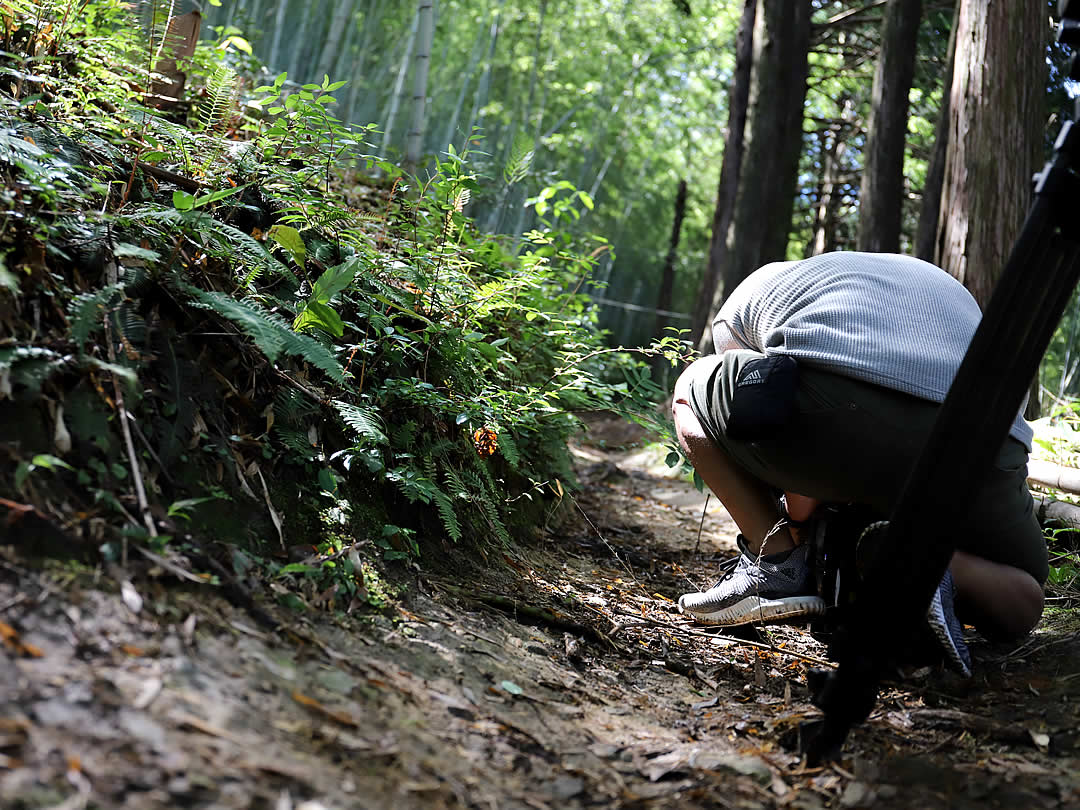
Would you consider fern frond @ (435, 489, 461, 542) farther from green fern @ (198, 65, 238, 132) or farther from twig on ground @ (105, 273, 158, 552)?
green fern @ (198, 65, 238, 132)

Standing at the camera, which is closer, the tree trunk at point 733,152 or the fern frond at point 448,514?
the fern frond at point 448,514

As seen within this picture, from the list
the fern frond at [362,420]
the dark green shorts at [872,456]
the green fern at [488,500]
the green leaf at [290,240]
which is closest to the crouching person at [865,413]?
the dark green shorts at [872,456]

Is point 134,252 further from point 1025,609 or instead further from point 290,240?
point 1025,609

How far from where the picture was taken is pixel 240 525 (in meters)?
1.91

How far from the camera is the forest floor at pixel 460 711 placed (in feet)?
3.92

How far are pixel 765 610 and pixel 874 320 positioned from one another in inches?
33.5

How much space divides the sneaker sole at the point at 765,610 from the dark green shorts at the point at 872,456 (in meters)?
0.30

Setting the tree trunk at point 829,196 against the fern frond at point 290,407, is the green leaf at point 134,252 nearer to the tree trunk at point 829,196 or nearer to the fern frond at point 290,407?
the fern frond at point 290,407

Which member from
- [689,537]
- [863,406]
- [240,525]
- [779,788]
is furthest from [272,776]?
[689,537]

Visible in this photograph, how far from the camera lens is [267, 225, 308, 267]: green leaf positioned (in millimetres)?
2422

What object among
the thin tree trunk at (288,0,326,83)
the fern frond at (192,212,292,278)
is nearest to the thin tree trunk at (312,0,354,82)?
the thin tree trunk at (288,0,326,83)

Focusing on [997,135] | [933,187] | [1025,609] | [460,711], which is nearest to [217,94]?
[460,711]

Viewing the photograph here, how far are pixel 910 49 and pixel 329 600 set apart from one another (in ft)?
26.0

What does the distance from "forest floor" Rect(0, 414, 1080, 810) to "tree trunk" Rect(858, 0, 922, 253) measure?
578 cm
